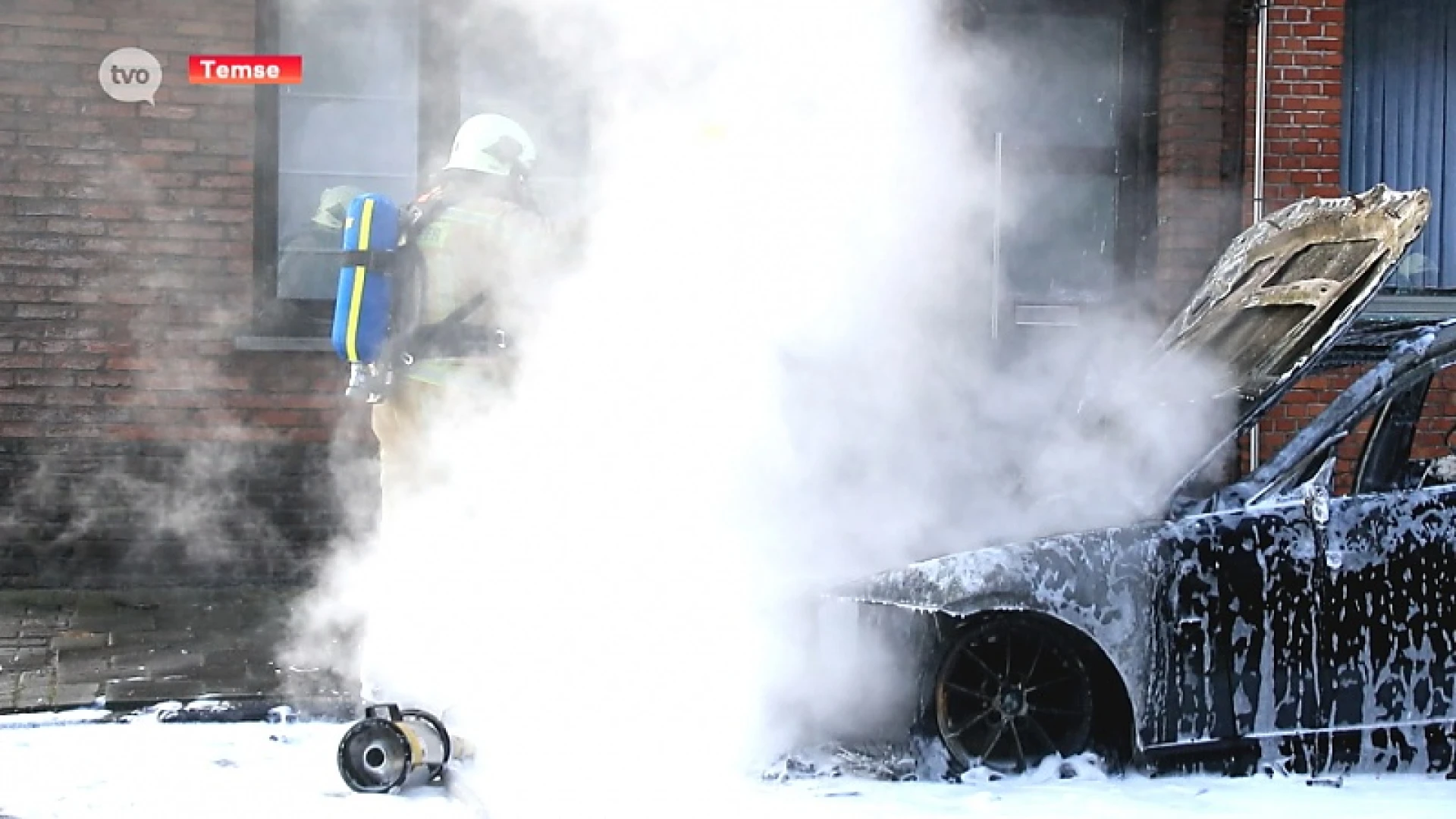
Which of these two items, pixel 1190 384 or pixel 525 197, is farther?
pixel 525 197

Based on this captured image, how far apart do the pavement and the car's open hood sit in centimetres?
300

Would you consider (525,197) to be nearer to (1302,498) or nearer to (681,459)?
(681,459)

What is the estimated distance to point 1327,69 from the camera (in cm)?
938

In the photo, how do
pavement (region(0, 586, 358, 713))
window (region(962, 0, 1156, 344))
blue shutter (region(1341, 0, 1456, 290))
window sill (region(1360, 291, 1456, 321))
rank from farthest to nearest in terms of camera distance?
blue shutter (region(1341, 0, 1456, 290)) → window sill (region(1360, 291, 1456, 321)) → window (region(962, 0, 1156, 344)) → pavement (region(0, 586, 358, 713))

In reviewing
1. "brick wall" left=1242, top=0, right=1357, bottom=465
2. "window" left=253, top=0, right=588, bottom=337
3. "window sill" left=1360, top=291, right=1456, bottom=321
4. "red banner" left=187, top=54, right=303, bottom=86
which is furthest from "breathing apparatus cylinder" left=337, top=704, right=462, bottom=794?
"window sill" left=1360, top=291, right=1456, bottom=321

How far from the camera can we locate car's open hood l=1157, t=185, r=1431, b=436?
4.86 meters

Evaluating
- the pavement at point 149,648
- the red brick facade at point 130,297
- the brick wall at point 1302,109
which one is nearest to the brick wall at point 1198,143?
the brick wall at point 1302,109

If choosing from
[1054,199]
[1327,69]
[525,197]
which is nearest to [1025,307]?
[1054,199]

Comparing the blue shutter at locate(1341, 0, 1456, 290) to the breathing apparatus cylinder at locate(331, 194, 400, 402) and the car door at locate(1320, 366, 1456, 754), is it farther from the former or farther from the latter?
the breathing apparatus cylinder at locate(331, 194, 400, 402)

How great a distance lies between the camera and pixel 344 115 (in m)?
9.02

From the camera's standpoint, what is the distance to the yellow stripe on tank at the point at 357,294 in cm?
521

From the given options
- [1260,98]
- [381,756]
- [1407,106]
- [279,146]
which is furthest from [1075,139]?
[381,756]

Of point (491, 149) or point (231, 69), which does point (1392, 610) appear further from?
point (231, 69)

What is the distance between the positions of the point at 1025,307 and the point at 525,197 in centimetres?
436
